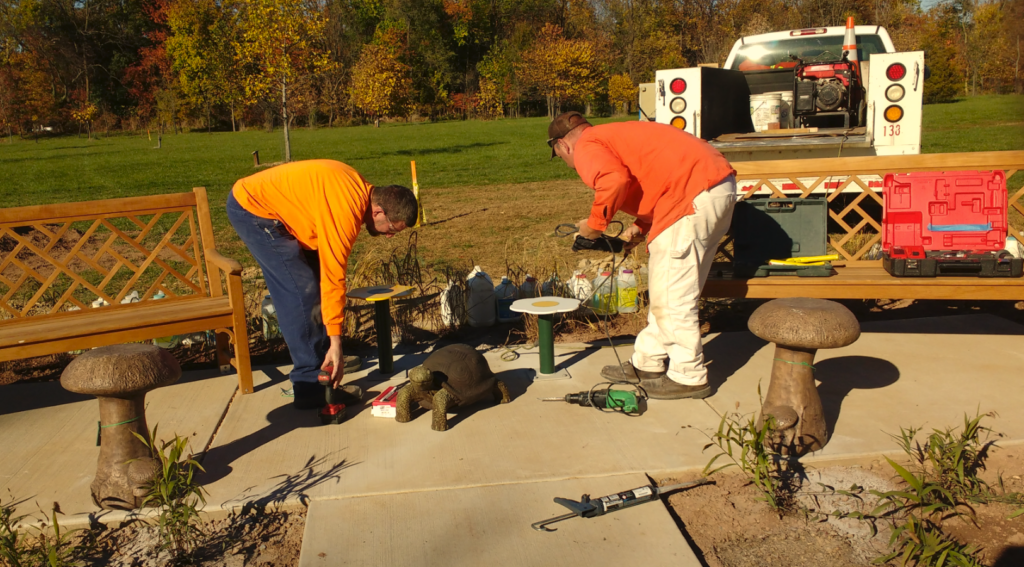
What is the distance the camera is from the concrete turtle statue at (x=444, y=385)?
161 inches

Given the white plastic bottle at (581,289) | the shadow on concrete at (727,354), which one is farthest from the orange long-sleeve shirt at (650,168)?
the white plastic bottle at (581,289)

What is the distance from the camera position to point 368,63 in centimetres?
4188

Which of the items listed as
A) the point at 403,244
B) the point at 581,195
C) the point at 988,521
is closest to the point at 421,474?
the point at 988,521

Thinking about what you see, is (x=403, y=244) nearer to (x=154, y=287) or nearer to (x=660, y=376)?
(x=154, y=287)

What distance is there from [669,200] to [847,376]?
5.61ft

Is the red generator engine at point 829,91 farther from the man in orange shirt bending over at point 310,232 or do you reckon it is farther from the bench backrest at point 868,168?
the man in orange shirt bending over at point 310,232

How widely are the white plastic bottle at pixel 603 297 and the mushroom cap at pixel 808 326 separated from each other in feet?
7.60

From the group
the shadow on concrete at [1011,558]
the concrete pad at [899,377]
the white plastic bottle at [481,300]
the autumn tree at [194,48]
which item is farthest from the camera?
the autumn tree at [194,48]

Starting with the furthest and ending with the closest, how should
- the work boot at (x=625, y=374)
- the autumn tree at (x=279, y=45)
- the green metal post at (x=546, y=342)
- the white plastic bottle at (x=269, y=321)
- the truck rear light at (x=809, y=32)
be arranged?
the autumn tree at (x=279, y=45)
the truck rear light at (x=809, y=32)
the white plastic bottle at (x=269, y=321)
the green metal post at (x=546, y=342)
the work boot at (x=625, y=374)

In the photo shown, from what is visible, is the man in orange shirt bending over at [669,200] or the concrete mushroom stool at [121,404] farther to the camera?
the man in orange shirt bending over at [669,200]

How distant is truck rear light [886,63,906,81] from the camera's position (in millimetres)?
7289

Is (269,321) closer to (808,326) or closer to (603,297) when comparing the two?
(603,297)

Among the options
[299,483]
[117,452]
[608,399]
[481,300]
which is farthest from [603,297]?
[117,452]

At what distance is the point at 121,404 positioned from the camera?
11.1 ft
